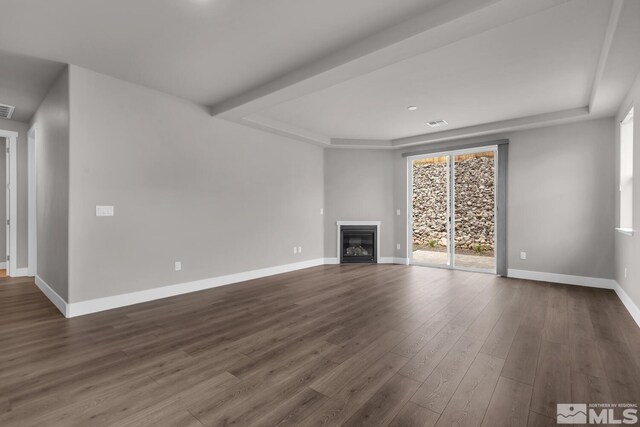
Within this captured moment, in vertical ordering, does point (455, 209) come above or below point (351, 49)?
below

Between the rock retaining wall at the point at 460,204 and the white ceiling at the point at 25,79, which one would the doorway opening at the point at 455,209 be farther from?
the white ceiling at the point at 25,79

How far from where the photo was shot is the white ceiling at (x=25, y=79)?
320cm

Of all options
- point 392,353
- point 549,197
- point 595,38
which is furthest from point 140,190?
point 549,197

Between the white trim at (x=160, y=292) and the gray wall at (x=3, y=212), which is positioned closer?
the white trim at (x=160, y=292)

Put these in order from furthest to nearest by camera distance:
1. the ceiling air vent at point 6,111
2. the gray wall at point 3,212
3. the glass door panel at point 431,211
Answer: the glass door panel at point 431,211 < the gray wall at point 3,212 < the ceiling air vent at point 6,111

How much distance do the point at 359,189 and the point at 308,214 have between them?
1.36 metres

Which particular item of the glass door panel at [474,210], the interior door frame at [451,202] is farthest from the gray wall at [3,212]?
the glass door panel at [474,210]

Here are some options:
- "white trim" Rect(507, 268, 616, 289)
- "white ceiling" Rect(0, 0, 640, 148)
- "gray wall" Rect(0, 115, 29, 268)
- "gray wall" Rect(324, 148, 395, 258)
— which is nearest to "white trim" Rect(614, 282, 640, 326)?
"white trim" Rect(507, 268, 616, 289)

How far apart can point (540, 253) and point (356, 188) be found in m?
3.61

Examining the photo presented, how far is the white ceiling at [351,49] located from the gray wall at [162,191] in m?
0.37

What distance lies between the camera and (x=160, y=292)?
4008 millimetres

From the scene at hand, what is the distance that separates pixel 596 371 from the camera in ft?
7.13

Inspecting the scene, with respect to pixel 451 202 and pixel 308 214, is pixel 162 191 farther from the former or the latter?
pixel 451 202

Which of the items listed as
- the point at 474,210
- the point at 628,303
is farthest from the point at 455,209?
the point at 628,303
